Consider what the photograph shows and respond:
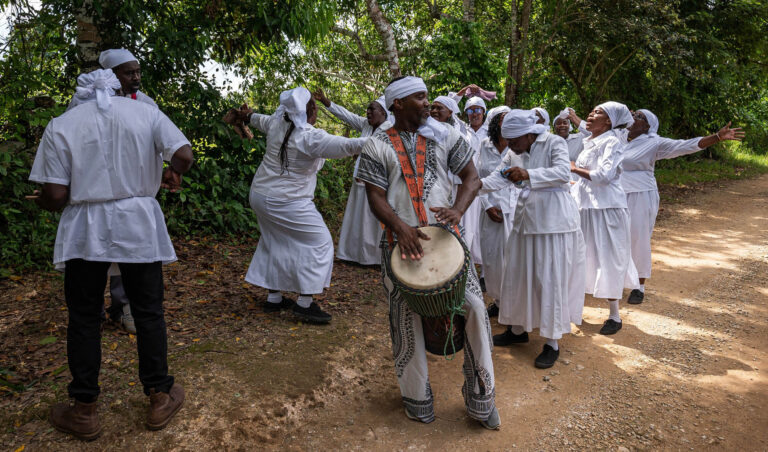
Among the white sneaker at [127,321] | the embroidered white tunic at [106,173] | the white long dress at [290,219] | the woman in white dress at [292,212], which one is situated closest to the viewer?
the embroidered white tunic at [106,173]

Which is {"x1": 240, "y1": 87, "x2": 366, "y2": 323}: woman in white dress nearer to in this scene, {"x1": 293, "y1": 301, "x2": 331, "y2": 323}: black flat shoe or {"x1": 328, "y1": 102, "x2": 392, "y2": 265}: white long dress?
{"x1": 293, "y1": 301, "x2": 331, "y2": 323}: black flat shoe

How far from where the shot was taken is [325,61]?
13539 millimetres

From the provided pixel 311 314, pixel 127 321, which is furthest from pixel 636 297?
pixel 127 321

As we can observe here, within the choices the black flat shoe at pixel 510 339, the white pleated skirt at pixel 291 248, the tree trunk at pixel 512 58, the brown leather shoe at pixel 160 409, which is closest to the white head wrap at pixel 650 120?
the black flat shoe at pixel 510 339

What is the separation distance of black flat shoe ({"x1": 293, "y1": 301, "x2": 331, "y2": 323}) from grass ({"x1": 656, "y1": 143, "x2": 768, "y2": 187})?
520 inches

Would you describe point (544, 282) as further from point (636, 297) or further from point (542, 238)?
point (636, 297)

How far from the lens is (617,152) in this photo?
529cm

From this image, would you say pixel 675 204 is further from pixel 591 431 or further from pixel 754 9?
pixel 591 431

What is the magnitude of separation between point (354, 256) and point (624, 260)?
3.36m

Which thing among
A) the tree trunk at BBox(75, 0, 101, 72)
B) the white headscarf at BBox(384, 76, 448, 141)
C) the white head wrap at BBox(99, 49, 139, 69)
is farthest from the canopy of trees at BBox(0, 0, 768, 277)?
the white headscarf at BBox(384, 76, 448, 141)

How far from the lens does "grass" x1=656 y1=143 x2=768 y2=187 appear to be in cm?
1592

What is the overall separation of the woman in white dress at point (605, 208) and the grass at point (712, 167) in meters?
10.9

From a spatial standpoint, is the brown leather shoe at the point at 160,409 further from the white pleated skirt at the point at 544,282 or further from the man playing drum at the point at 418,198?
the white pleated skirt at the point at 544,282

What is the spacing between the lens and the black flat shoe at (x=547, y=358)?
4.55 m
